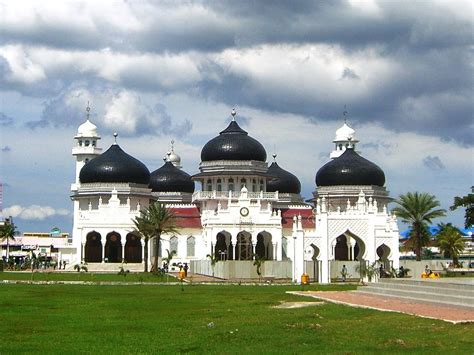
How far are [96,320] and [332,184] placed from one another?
7391cm

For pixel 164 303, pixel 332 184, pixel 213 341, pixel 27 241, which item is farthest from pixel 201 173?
pixel 213 341

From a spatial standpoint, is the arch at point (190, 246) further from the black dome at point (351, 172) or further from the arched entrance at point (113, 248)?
the black dome at point (351, 172)

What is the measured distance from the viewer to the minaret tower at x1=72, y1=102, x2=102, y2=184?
105000 millimetres

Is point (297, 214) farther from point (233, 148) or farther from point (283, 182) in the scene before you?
point (283, 182)

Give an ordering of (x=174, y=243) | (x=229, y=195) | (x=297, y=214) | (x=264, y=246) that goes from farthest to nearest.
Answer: (x=297, y=214) → (x=174, y=243) → (x=264, y=246) → (x=229, y=195)

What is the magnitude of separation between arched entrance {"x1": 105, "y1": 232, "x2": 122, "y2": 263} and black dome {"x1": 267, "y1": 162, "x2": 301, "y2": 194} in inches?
881

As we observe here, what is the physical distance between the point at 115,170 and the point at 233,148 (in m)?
12.9

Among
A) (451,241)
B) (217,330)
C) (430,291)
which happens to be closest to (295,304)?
(430,291)

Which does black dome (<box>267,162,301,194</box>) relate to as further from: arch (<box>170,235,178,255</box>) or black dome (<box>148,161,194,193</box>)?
arch (<box>170,235,178,255</box>)

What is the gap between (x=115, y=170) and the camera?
292ft

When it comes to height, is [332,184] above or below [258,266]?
above

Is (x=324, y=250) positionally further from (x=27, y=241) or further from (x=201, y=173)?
(x=27, y=241)

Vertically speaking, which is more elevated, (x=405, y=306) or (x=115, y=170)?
(x=115, y=170)

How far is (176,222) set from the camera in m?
82.9
